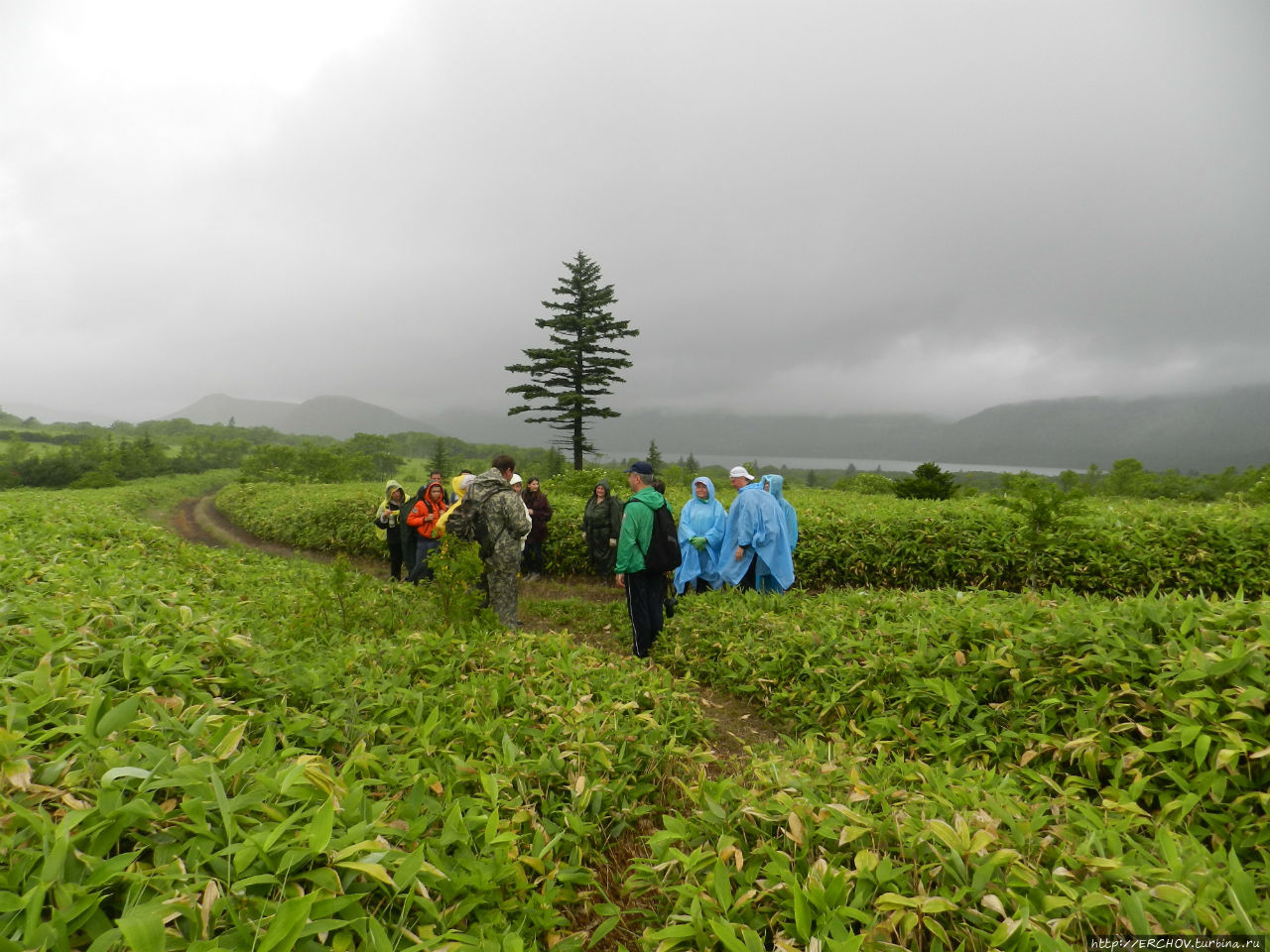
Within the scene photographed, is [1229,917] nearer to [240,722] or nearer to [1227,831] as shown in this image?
[1227,831]

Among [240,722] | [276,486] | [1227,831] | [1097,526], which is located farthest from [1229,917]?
[276,486]

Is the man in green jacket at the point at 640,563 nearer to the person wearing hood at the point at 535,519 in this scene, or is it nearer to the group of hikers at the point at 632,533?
the group of hikers at the point at 632,533

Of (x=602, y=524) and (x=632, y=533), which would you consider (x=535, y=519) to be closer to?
(x=602, y=524)

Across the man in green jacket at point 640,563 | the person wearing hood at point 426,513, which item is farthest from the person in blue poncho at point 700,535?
the person wearing hood at point 426,513

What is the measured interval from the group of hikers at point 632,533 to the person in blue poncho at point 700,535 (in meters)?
0.01

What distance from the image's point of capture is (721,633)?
18.3 ft


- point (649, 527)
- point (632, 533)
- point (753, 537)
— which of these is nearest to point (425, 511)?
point (632, 533)

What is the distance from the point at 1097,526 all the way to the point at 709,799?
8603 mm

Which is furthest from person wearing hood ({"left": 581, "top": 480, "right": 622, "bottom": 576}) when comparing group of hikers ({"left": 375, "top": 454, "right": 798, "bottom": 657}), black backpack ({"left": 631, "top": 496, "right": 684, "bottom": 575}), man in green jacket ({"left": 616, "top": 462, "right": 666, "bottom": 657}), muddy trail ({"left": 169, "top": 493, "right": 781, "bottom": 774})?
black backpack ({"left": 631, "top": 496, "right": 684, "bottom": 575})

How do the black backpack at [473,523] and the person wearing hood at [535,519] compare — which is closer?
the black backpack at [473,523]

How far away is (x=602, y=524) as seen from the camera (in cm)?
858

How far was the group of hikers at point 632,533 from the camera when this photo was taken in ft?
18.0

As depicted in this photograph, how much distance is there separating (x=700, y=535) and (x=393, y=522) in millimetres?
5165

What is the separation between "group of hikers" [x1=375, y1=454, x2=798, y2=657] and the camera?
5.49 metres
